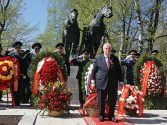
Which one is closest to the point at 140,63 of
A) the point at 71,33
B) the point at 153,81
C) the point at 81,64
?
the point at 153,81

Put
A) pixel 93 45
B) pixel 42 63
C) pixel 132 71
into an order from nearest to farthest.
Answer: pixel 42 63
pixel 132 71
pixel 93 45

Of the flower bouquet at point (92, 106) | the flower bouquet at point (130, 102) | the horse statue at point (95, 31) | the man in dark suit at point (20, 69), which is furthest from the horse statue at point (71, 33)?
the flower bouquet at point (92, 106)

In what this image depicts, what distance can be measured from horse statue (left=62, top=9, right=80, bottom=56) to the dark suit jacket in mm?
6797

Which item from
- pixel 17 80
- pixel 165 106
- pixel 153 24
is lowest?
pixel 165 106

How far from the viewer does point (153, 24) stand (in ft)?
95.9

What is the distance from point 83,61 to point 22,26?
33.7 meters

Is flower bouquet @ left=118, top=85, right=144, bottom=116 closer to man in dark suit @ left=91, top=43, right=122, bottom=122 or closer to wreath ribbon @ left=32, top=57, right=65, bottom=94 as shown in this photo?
man in dark suit @ left=91, top=43, right=122, bottom=122

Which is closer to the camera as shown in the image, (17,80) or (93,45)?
(17,80)

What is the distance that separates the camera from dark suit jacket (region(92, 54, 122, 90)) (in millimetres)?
10445

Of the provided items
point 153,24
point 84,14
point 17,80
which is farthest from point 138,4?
point 17,80

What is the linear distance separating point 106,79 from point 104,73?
6.0 inches

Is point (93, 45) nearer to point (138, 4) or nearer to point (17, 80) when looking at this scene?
point (17, 80)

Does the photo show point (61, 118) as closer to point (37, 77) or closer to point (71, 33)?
point (37, 77)

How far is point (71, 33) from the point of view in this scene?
17.6 meters
